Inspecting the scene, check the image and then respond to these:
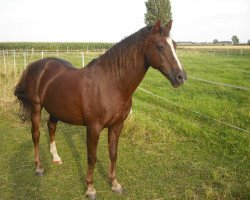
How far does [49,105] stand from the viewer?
4.43m

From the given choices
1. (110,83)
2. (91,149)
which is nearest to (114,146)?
(91,149)

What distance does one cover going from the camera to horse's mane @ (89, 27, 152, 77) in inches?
136

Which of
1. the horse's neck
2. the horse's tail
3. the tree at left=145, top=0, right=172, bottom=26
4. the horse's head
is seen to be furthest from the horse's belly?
the tree at left=145, top=0, right=172, bottom=26

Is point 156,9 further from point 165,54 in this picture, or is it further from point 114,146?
point 165,54

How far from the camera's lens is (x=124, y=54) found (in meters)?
3.59

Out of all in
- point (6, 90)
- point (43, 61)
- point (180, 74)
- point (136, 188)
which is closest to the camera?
point (180, 74)

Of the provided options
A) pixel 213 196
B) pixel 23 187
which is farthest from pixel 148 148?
pixel 23 187

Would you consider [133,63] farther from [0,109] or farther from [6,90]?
[6,90]

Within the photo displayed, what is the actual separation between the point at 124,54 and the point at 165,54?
0.58 metres

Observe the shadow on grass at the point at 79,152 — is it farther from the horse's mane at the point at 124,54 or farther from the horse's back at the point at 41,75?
the horse's mane at the point at 124,54

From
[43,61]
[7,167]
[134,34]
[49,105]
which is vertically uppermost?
[134,34]

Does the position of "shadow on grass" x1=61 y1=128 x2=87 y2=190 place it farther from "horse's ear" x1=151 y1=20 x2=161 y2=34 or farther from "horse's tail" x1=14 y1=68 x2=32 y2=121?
"horse's ear" x1=151 y1=20 x2=161 y2=34

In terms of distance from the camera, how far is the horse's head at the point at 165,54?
10.4 feet

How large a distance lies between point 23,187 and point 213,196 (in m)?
2.58
